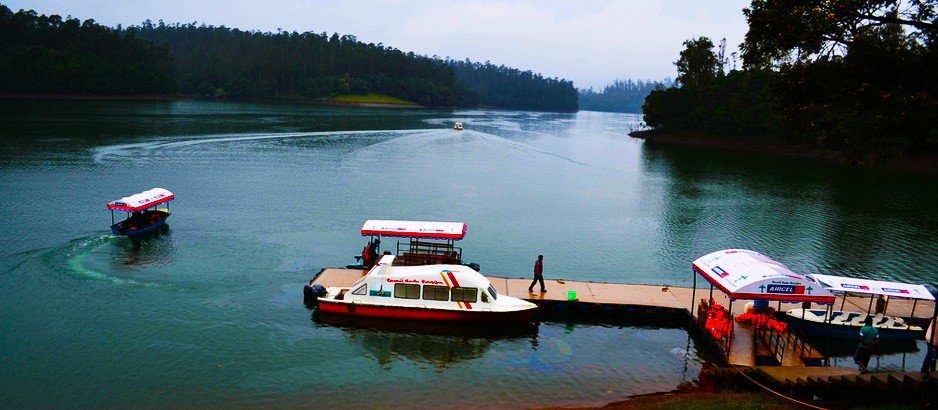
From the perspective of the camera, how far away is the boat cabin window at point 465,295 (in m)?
30.5

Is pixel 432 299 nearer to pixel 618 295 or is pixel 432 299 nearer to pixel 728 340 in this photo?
pixel 618 295

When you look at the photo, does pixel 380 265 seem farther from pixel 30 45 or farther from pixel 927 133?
pixel 30 45

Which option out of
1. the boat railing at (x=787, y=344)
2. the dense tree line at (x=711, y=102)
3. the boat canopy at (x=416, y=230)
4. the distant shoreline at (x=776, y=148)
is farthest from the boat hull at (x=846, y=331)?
the dense tree line at (x=711, y=102)

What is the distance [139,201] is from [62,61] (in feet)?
534

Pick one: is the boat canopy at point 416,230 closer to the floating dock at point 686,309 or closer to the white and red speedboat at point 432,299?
the floating dock at point 686,309

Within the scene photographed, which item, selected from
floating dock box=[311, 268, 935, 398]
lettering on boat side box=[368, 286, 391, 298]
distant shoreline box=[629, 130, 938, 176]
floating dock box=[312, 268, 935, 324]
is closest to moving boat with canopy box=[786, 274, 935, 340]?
floating dock box=[312, 268, 935, 324]

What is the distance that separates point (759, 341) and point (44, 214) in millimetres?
50360

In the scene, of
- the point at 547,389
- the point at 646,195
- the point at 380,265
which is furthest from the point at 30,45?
the point at 547,389

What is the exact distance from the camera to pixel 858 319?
29.7m

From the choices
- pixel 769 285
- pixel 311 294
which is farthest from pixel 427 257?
pixel 769 285

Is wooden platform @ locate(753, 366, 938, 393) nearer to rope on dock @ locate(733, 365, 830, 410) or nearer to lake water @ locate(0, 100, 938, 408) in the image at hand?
rope on dock @ locate(733, 365, 830, 410)

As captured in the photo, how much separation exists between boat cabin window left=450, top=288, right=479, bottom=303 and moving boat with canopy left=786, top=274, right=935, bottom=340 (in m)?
14.7

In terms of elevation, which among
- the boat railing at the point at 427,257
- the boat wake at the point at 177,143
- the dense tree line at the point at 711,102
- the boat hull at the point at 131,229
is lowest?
the boat hull at the point at 131,229

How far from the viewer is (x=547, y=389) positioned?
985 inches
